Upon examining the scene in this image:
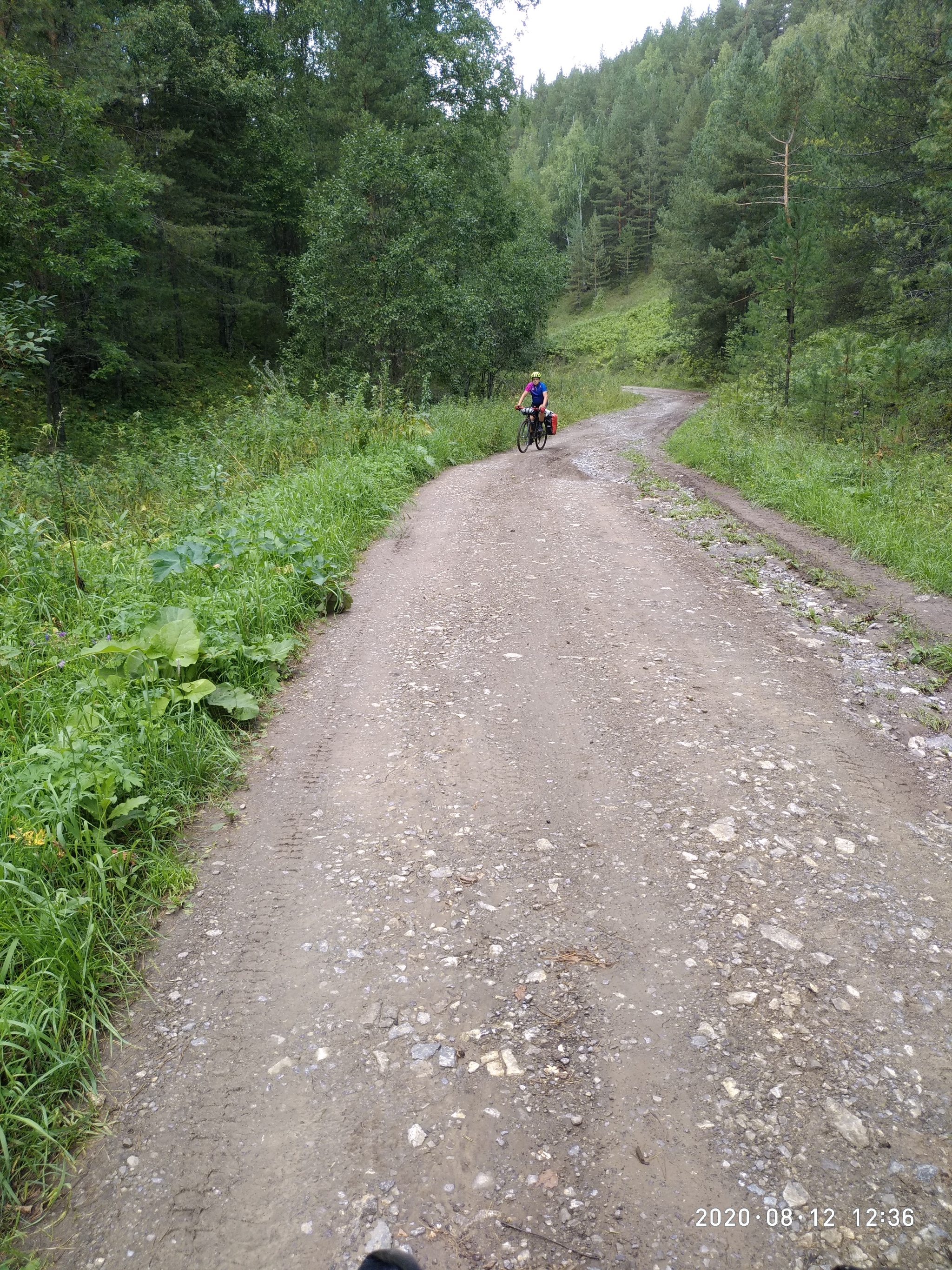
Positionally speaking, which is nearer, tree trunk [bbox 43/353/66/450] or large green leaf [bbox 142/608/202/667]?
large green leaf [bbox 142/608/202/667]

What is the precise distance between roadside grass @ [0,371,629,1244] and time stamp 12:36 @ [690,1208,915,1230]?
1.88 meters

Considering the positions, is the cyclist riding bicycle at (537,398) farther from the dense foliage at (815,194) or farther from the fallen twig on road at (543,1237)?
the fallen twig on road at (543,1237)

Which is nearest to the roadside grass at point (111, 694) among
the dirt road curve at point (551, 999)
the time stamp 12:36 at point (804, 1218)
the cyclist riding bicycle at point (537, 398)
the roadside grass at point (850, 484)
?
the dirt road curve at point (551, 999)

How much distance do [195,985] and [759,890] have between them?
2.33 m

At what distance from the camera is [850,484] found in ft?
30.7

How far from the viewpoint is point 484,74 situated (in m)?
23.4

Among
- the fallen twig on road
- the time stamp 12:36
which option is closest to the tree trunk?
the fallen twig on road

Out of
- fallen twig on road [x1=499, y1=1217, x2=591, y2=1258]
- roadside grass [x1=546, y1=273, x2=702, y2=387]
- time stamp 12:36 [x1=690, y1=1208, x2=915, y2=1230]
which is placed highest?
roadside grass [x1=546, y1=273, x2=702, y2=387]

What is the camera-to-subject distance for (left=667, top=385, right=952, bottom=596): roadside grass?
6879 mm

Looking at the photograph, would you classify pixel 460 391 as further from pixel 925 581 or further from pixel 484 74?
pixel 925 581

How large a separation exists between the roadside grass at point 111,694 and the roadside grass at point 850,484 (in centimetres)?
526

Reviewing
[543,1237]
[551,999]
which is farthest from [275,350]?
[543,1237]

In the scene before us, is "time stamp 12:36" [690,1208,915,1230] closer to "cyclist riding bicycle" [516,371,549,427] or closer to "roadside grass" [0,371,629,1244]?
"roadside grass" [0,371,629,1244]

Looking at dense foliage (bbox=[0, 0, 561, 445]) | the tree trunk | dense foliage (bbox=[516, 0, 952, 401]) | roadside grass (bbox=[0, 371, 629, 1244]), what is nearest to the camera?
roadside grass (bbox=[0, 371, 629, 1244])
